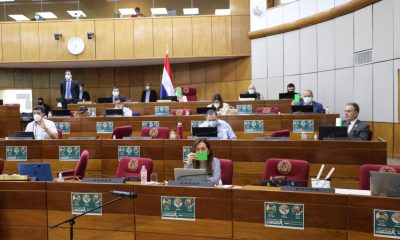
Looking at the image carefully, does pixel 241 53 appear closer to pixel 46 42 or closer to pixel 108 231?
pixel 46 42

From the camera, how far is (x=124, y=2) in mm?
15305


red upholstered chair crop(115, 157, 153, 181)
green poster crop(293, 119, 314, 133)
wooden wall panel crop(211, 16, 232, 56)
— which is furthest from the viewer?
wooden wall panel crop(211, 16, 232, 56)

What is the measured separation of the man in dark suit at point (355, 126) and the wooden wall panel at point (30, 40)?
12.1 m

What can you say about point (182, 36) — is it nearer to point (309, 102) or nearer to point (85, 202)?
point (309, 102)

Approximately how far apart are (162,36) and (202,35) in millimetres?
1427

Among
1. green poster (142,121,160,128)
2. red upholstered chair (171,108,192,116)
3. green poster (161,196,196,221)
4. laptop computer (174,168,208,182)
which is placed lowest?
green poster (161,196,196,221)

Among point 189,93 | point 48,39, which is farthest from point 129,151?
point 48,39

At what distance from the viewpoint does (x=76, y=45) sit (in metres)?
15.0

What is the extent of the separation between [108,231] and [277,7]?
11036 mm

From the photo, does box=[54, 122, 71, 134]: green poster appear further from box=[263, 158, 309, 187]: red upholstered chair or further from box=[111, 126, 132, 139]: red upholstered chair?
box=[263, 158, 309, 187]: red upholstered chair

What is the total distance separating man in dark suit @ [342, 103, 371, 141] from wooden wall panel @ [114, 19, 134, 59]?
9976 mm

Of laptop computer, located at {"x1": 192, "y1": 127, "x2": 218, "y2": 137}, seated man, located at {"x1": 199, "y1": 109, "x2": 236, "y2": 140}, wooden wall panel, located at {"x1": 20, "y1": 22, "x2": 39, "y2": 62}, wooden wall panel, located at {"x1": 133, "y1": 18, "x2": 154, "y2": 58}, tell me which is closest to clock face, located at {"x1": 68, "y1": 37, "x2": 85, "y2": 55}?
wooden wall panel, located at {"x1": 20, "y1": 22, "x2": 39, "y2": 62}

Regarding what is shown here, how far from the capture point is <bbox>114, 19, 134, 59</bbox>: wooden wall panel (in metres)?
15.0

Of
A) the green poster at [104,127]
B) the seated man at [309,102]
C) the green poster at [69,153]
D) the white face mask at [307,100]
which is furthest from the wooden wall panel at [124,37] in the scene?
the green poster at [69,153]
